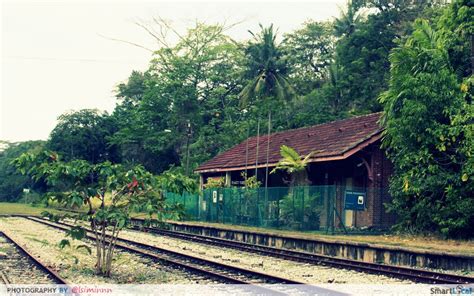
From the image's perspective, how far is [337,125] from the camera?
3030cm

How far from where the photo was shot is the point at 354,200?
2244 cm

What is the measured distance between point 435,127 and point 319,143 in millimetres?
8040

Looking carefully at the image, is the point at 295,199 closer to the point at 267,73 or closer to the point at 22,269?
the point at 22,269

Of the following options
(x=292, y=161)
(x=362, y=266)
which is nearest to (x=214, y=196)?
(x=292, y=161)

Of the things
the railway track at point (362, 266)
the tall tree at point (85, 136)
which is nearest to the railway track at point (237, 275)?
the railway track at point (362, 266)

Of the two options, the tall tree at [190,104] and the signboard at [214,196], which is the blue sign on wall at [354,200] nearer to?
the signboard at [214,196]

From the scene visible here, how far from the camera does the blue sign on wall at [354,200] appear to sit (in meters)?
22.3

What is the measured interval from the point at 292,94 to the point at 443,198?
27.0 meters

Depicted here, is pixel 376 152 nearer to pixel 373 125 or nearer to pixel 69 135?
pixel 373 125

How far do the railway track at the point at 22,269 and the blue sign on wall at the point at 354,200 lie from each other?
11358 mm

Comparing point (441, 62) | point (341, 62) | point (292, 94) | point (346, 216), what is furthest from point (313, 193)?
point (292, 94)

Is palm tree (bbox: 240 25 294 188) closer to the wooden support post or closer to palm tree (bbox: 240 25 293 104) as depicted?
palm tree (bbox: 240 25 293 104)

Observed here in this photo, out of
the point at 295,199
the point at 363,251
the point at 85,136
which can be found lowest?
the point at 363,251

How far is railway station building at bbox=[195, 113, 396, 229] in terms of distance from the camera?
24.0 metres
